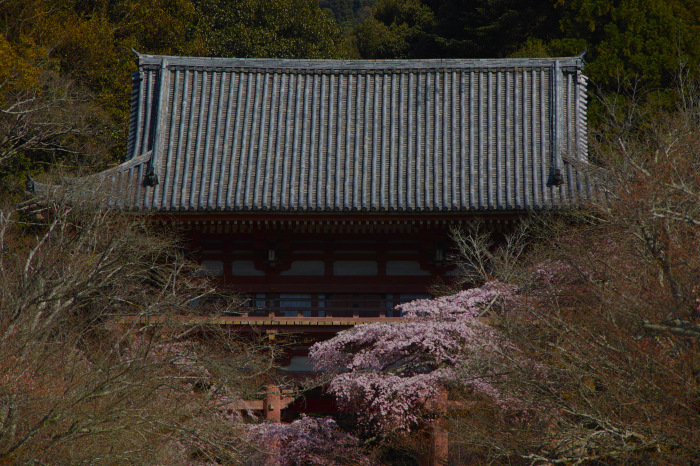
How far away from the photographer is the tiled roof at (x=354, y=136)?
1412cm

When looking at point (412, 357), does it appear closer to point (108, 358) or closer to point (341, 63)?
point (108, 358)

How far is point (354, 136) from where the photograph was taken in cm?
1546

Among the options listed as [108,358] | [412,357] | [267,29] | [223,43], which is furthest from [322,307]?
[267,29]

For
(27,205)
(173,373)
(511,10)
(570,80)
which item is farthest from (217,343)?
(511,10)

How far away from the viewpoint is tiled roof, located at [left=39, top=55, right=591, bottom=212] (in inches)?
556

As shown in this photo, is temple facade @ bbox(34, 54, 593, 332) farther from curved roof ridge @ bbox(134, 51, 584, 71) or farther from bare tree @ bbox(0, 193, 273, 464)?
bare tree @ bbox(0, 193, 273, 464)

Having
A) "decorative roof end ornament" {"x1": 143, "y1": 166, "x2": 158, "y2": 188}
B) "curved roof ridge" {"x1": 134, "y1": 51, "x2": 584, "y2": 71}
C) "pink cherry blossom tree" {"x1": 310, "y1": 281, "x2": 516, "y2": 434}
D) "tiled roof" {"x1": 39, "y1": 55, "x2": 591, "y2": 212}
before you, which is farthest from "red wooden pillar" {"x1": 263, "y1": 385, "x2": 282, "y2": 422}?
"curved roof ridge" {"x1": 134, "y1": 51, "x2": 584, "y2": 71}

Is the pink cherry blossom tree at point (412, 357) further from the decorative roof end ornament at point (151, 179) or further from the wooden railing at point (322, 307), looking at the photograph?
the decorative roof end ornament at point (151, 179)

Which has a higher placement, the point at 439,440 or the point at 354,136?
the point at 354,136

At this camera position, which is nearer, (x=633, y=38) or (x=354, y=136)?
(x=354, y=136)

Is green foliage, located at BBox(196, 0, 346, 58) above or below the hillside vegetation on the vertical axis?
above

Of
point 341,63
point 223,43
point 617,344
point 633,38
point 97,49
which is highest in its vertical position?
point 223,43

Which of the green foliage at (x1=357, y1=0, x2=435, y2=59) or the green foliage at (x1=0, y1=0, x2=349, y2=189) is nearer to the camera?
the green foliage at (x1=0, y1=0, x2=349, y2=189)

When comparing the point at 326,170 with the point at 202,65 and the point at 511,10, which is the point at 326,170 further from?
the point at 511,10
